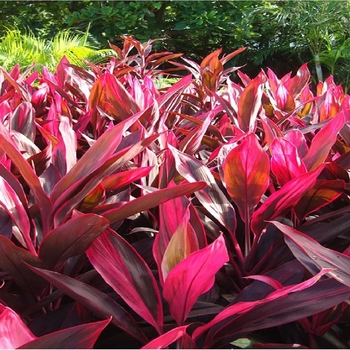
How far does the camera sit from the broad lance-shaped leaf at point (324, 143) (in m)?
0.61

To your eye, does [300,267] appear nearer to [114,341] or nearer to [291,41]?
[114,341]

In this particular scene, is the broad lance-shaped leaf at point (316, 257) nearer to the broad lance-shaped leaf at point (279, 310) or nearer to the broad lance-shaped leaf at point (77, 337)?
the broad lance-shaped leaf at point (279, 310)

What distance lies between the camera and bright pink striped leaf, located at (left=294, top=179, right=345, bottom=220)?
587 mm

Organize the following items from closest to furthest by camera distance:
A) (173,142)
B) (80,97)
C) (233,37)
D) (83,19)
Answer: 1. (173,142)
2. (80,97)
3. (83,19)
4. (233,37)

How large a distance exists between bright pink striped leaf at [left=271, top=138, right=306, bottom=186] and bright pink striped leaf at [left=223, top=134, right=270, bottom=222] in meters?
A: 0.06

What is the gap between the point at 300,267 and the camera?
19.6 inches

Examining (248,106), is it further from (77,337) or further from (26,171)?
(77,337)

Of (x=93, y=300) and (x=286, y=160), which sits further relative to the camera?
(x=286, y=160)

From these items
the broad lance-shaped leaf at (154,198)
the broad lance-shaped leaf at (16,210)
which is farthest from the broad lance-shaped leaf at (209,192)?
the broad lance-shaped leaf at (16,210)

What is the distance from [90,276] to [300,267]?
238mm

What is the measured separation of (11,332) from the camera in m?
0.34

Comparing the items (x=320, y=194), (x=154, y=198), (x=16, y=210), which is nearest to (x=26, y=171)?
(x=16, y=210)

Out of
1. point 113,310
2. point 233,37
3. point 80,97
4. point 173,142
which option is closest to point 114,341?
point 113,310

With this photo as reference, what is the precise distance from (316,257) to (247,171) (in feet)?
0.44
